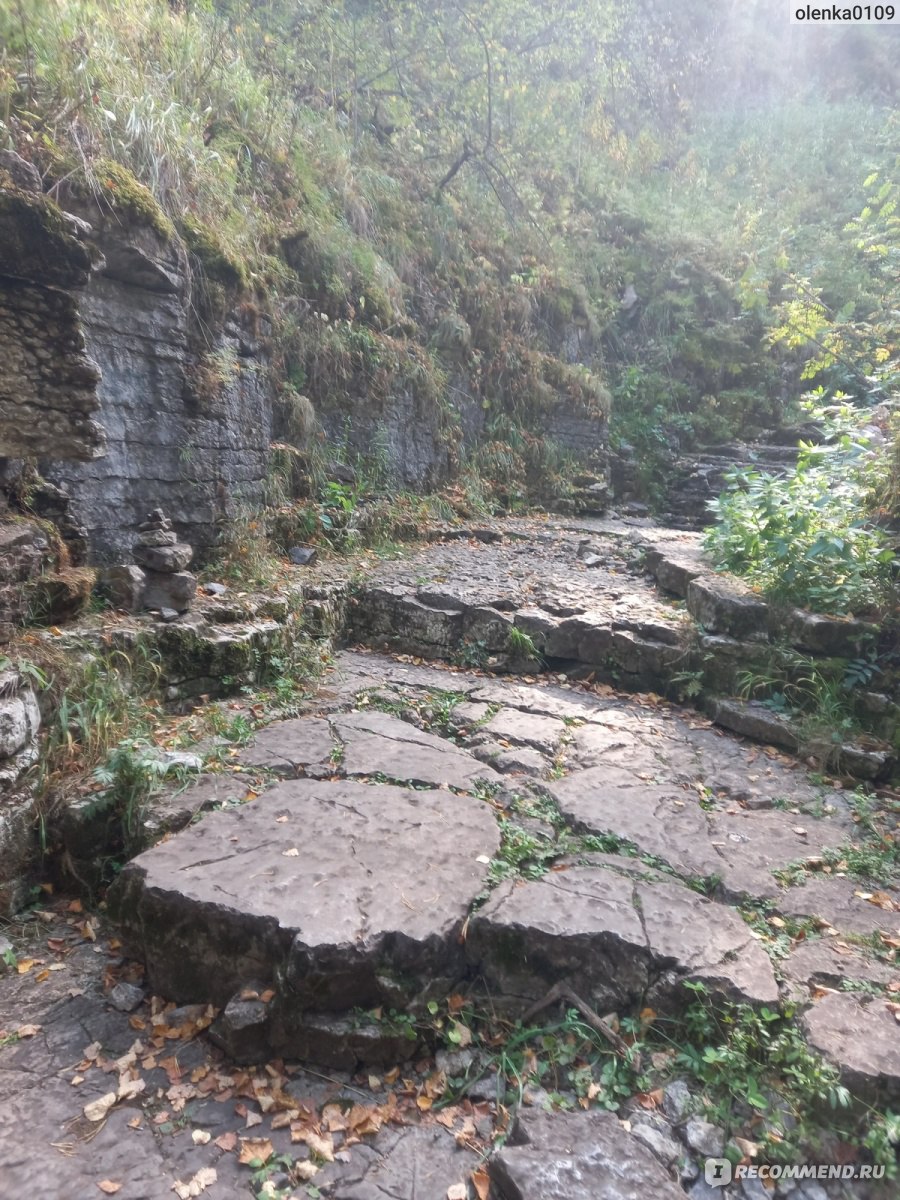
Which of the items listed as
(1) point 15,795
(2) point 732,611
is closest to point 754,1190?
(1) point 15,795

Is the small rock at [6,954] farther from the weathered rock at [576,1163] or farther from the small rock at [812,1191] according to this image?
the small rock at [812,1191]

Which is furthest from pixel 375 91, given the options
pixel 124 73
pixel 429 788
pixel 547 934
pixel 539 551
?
pixel 547 934

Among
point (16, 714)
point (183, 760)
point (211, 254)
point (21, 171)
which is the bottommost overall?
point (183, 760)

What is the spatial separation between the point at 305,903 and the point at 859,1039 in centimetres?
184

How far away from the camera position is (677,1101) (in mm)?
2150

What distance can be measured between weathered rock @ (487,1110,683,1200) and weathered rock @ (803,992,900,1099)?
623 millimetres

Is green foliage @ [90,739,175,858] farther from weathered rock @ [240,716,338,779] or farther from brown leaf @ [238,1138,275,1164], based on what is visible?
brown leaf @ [238,1138,275,1164]

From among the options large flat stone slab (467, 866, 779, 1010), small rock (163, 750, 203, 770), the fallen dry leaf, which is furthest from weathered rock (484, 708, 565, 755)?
the fallen dry leaf

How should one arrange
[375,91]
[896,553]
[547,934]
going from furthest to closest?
[375,91] < [896,553] < [547,934]

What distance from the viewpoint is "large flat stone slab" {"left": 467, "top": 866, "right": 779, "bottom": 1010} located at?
7.91 ft

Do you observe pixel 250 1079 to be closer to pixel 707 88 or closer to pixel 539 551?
pixel 539 551

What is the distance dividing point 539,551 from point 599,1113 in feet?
19.9

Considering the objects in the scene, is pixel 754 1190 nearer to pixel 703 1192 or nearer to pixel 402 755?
pixel 703 1192

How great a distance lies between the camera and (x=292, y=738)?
3951mm
